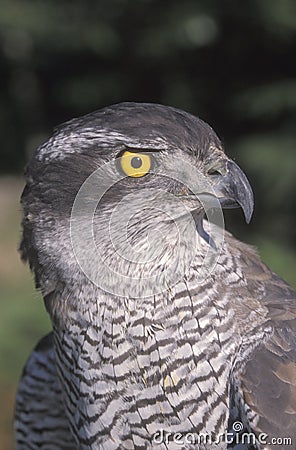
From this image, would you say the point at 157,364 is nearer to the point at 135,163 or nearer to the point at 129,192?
the point at 129,192

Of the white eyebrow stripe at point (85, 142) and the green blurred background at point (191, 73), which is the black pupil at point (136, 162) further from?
the green blurred background at point (191, 73)

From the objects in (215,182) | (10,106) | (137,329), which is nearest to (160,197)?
(215,182)

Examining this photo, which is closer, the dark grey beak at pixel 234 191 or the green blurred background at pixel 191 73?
the dark grey beak at pixel 234 191

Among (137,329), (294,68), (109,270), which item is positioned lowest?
(137,329)

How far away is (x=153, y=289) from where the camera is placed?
3.23m

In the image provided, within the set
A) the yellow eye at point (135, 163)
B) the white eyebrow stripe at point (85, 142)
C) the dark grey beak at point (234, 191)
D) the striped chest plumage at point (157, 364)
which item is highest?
the white eyebrow stripe at point (85, 142)

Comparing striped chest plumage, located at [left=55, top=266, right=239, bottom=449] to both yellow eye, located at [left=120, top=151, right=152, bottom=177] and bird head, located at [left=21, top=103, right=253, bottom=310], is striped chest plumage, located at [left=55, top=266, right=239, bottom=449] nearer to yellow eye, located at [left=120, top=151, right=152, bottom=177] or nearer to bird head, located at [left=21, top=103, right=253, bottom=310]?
bird head, located at [left=21, top=103, right=253, bottom=310]

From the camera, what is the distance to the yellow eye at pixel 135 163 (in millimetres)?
3119

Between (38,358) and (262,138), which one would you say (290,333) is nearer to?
(38,358)

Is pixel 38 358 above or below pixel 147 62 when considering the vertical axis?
below

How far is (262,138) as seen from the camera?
39.1 ft

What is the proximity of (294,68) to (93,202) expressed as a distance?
957 cm

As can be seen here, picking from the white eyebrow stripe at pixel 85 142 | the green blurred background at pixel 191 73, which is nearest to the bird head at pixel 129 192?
the white eyebrow stripe at pixel 85 142

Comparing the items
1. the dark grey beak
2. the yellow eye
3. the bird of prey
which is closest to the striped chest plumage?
the bird of prey
